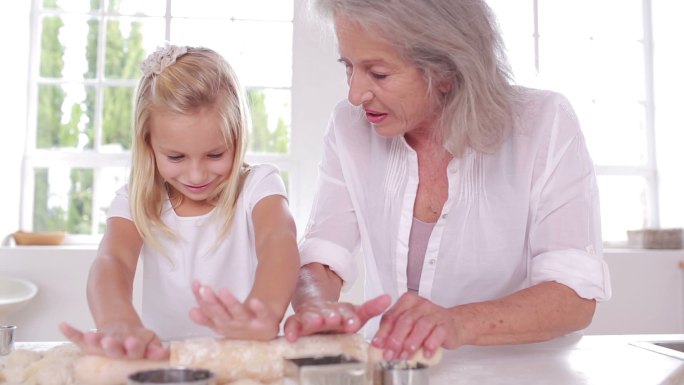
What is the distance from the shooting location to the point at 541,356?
1.31m

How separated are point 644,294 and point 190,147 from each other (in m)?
3.22

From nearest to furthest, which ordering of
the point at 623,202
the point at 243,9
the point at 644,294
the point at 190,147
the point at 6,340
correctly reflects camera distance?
the point at 6,340
the point at 190,147
the point at 644,294
the point at 243,9
the point at 623,202

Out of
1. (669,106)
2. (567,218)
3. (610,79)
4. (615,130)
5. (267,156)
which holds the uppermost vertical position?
(610,79)

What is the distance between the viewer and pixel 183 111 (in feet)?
5.15

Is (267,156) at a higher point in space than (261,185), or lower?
higher

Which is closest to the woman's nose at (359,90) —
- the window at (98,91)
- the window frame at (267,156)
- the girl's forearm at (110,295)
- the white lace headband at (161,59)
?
the white lace headband at (161,59)

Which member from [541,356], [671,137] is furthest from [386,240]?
[671,137]

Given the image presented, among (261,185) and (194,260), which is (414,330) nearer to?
(261,185)

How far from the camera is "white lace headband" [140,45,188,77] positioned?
167 centimetres

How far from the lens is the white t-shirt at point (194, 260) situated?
1743 millimetres

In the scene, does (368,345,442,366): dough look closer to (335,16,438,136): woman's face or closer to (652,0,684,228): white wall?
(335,16,438,136): woman's face

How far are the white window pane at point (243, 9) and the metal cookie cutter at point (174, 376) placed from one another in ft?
12.0

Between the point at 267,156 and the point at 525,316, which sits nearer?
the point at 525,316

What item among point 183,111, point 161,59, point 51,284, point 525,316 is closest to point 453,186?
point 525,316
